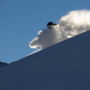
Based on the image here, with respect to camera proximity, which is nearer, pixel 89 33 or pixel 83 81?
pixel 83 81

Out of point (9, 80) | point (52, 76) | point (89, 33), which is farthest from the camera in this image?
point (9, 80)

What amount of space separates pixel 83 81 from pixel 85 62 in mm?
662

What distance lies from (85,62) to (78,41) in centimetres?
103

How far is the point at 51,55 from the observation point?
41.6ft

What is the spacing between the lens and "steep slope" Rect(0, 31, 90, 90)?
1097cm

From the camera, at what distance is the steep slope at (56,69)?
11.0 m

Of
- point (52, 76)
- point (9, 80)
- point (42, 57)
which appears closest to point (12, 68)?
point (9, 80)

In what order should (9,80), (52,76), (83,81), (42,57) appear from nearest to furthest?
(83,81) → (52,76) → (42,57) → (9,80)

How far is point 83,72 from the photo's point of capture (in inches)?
424

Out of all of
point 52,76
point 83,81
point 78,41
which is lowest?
point 83,81

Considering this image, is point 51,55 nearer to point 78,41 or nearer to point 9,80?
point 78,41

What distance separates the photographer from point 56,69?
12109mm

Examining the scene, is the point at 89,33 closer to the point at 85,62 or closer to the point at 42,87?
the point at 85,62

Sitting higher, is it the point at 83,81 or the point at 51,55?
the point at 51,55
